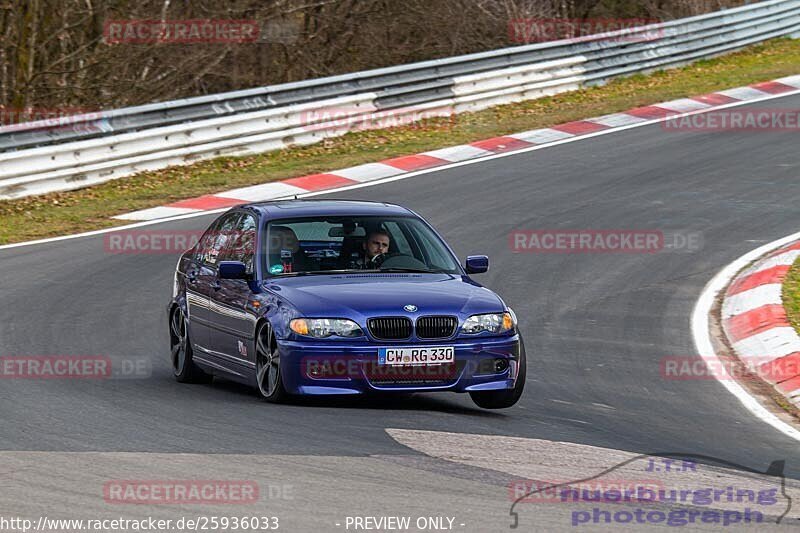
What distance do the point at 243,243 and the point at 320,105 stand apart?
12128 millimetres

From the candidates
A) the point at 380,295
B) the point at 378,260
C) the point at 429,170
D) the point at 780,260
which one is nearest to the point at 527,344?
the point at 378,260

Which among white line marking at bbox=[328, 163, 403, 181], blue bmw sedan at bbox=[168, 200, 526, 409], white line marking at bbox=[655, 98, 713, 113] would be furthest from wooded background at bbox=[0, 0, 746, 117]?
blue bmw sedan at bbox=[168, 200, 526, 409]

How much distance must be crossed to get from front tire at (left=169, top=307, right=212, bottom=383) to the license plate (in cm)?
228

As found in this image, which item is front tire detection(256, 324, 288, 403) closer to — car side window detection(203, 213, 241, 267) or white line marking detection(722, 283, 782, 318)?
car side window detection(203, 213, 241, 267)

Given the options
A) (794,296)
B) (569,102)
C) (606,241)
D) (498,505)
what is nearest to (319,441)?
(498,505)

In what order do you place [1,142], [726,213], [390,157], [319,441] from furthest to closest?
[390,157] < [1,142] < [726,213] < [319,441]

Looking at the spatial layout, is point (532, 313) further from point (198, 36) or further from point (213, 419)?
point (198, 36)

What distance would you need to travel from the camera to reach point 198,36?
992 inches

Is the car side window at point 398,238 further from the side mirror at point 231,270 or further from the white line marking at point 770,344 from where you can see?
the white line marking at point 770,344

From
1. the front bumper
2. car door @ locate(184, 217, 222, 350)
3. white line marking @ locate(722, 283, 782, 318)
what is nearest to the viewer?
the front bumper

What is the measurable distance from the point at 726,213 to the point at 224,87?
1209 centimetres

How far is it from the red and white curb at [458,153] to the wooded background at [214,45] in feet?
18.7

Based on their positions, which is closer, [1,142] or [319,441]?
[319,441]

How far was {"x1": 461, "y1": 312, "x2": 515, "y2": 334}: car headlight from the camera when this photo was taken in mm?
8859
